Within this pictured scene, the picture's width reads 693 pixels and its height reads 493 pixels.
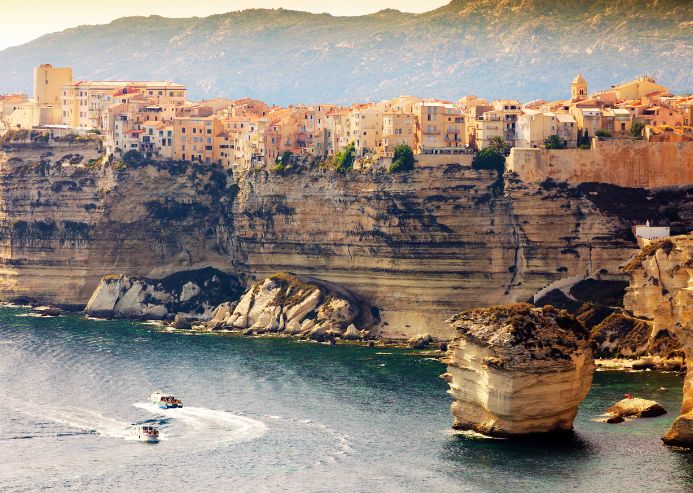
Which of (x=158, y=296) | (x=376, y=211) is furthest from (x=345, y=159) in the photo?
(x=158, y=296)

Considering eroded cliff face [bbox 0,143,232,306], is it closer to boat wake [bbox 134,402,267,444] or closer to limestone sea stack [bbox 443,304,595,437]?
boat wake [bbox 134,402,267,444]

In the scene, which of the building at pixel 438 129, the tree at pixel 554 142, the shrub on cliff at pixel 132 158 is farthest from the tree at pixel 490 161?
the shrub on cliff at pixel 132 158

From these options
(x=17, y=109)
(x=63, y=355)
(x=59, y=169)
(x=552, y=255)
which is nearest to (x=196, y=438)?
(x=63, y=355)

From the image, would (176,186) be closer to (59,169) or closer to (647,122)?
(59,169)

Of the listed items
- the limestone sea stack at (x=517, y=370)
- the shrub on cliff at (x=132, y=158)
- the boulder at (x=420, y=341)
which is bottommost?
the boulder at (x=420, y=341)

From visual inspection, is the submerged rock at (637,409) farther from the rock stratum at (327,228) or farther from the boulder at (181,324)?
the boulder at (181,324)

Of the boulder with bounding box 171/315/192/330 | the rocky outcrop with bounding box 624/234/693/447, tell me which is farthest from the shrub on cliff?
the rocky outcrop with bounding box 624/234/693/447
